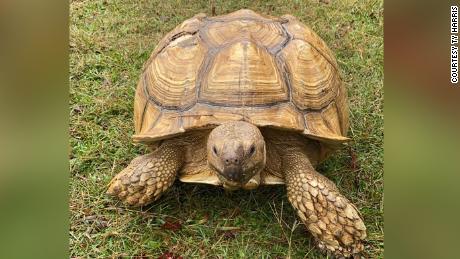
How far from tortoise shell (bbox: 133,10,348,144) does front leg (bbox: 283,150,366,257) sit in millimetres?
314


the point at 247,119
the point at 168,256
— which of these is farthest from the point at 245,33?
the point at 168,256

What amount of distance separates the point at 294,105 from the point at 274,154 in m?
0.35

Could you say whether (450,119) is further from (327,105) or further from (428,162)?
(327,105)

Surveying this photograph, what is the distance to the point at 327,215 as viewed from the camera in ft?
8.95

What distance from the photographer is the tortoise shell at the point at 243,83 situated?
2768 millimetres

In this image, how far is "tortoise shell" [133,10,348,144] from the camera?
9.08ft

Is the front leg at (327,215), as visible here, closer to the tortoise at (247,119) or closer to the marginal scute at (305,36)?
the tortoise at (247,119)

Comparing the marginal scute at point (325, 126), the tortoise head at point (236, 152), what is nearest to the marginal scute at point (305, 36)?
the marginal scute at point (325, 126)

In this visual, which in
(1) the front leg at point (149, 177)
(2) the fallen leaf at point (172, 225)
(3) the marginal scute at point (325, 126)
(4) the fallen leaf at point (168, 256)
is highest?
(3) the marginal scute at point (325, 126)

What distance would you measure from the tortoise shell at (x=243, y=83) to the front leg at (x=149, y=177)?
15 cm

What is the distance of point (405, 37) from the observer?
1260 millimetres

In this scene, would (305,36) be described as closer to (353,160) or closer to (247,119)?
(247,119)

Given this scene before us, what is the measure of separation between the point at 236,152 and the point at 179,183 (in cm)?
94

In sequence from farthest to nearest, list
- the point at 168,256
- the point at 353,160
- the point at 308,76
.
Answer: the point at 353,160 < the point at 308,76 < the point at 168,256
